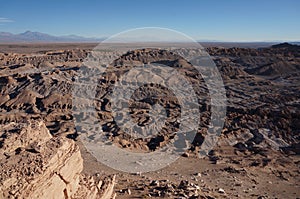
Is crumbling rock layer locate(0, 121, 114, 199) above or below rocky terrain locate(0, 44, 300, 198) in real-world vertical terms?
above

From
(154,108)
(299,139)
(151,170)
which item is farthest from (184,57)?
(151,170)

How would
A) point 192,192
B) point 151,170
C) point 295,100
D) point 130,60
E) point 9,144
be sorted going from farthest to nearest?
1. point 130,60
2. point 295,100
3. point 151,170
4. point 192,192
5. point 9,144

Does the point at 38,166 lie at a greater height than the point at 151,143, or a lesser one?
greater

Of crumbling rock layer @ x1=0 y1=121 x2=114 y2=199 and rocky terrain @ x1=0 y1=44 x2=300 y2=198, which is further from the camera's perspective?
rocky terrain @ x1=0 y1=44 x2=300 y2=198

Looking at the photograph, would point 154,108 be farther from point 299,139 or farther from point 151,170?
point 151,170

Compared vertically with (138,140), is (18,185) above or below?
above
